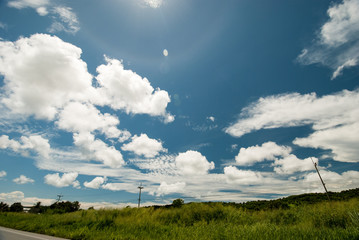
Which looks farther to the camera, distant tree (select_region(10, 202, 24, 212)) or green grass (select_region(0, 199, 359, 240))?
distant tree (select_region(10, 202, 24, 212))

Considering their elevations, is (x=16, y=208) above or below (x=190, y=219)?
above

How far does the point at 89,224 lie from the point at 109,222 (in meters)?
1.26

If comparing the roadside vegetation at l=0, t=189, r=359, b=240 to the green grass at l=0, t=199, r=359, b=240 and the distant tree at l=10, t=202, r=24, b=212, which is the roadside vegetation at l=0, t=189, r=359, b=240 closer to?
the green grass at l=0, t=199, r=359, b=240

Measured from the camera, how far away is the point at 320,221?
1181 cm

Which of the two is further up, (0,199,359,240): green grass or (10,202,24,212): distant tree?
(10,202,24,212): distant tree

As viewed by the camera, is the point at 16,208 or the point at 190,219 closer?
the point at 190,219

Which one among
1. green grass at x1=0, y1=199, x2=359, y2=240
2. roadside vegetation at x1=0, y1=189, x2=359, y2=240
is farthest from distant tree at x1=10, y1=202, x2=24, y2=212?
roadside vegetation at x1=0, y1=189, x2=359, y2=240

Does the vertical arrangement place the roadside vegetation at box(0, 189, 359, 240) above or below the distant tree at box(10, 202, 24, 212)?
below

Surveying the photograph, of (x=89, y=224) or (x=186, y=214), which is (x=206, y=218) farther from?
(x=89, y=224)

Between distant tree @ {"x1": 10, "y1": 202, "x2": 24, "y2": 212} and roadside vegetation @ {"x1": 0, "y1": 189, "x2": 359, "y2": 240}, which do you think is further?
distant tree @ {"x1": 10, "y1": 202, "x2": 24, "y2": 212}

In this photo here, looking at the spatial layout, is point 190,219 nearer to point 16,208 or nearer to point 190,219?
point 190,219

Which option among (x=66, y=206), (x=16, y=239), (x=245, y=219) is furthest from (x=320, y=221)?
(x=66, y=206)

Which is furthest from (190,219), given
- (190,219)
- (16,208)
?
(16,208)

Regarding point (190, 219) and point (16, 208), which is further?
point (16, 208)
